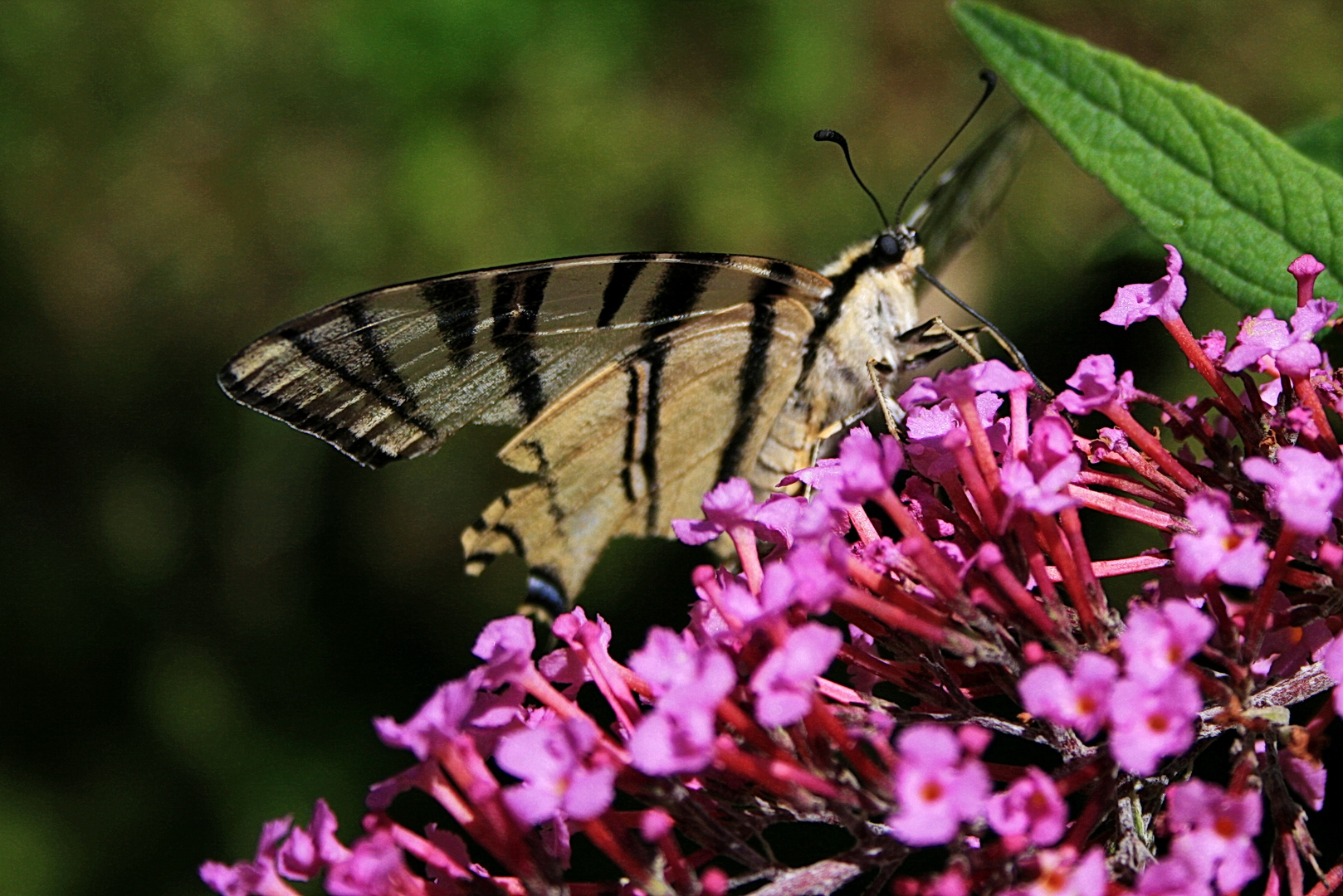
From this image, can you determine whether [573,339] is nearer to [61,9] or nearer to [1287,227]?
[1287,227]

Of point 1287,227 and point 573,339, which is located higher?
point 1287,227

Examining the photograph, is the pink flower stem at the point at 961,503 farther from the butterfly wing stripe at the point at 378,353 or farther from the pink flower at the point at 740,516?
the butterfly wing stripe at the point at 378,353

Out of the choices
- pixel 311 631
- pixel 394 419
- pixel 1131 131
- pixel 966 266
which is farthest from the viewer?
pixel 966 266

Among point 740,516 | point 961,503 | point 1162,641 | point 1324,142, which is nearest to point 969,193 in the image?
point 1324,142

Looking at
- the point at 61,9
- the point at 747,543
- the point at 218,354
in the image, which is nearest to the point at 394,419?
the point at 747,543

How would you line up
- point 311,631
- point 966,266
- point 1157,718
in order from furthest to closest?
point 966,266 < point 311,631 < point 1157,718

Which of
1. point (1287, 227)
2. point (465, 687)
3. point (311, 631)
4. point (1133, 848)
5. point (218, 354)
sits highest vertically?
point (1287, 227)

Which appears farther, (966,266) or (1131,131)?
(966,266)
